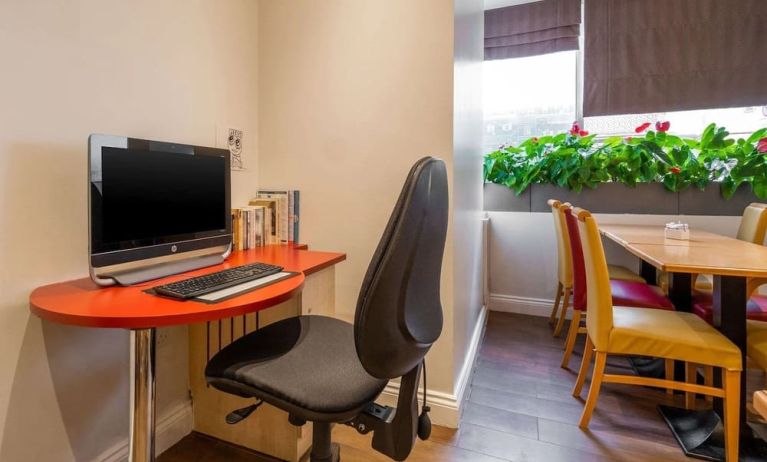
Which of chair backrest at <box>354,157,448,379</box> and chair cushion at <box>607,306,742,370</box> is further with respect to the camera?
chair cushion at <box>607,306,742,370</box>

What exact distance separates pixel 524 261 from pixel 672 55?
1.98 meters

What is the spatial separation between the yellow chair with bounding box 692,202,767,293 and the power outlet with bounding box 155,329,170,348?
2.79m

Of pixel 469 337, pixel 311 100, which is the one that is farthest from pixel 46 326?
pixel 469 337

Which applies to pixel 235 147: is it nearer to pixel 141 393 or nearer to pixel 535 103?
pixel 141 393

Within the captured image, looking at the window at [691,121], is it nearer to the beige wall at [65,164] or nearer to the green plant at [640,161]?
the green plant at [640,161]

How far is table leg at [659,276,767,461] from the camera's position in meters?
1.40

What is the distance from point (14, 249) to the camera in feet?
3.38

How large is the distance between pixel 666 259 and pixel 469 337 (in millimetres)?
1088

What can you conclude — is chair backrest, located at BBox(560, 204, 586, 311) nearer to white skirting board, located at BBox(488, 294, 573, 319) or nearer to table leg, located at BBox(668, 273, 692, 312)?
table leg, located at BBox(668, 273, 692, 312)

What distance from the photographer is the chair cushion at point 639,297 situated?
194cm

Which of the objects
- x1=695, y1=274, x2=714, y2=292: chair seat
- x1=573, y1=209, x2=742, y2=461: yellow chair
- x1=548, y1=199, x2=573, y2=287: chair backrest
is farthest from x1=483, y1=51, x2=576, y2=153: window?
x1=573, y1=209, x2=742, y2=461: yellow chair

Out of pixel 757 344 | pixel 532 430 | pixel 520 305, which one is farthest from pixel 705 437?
pixel 520 305

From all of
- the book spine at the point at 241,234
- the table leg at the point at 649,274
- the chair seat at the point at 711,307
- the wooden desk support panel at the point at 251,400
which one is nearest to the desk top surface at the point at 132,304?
the wooden desk support panel at the point at 251,400

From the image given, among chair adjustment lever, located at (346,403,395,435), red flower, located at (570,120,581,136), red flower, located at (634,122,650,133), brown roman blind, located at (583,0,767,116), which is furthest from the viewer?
red flower, located at (570,120,581,136)
